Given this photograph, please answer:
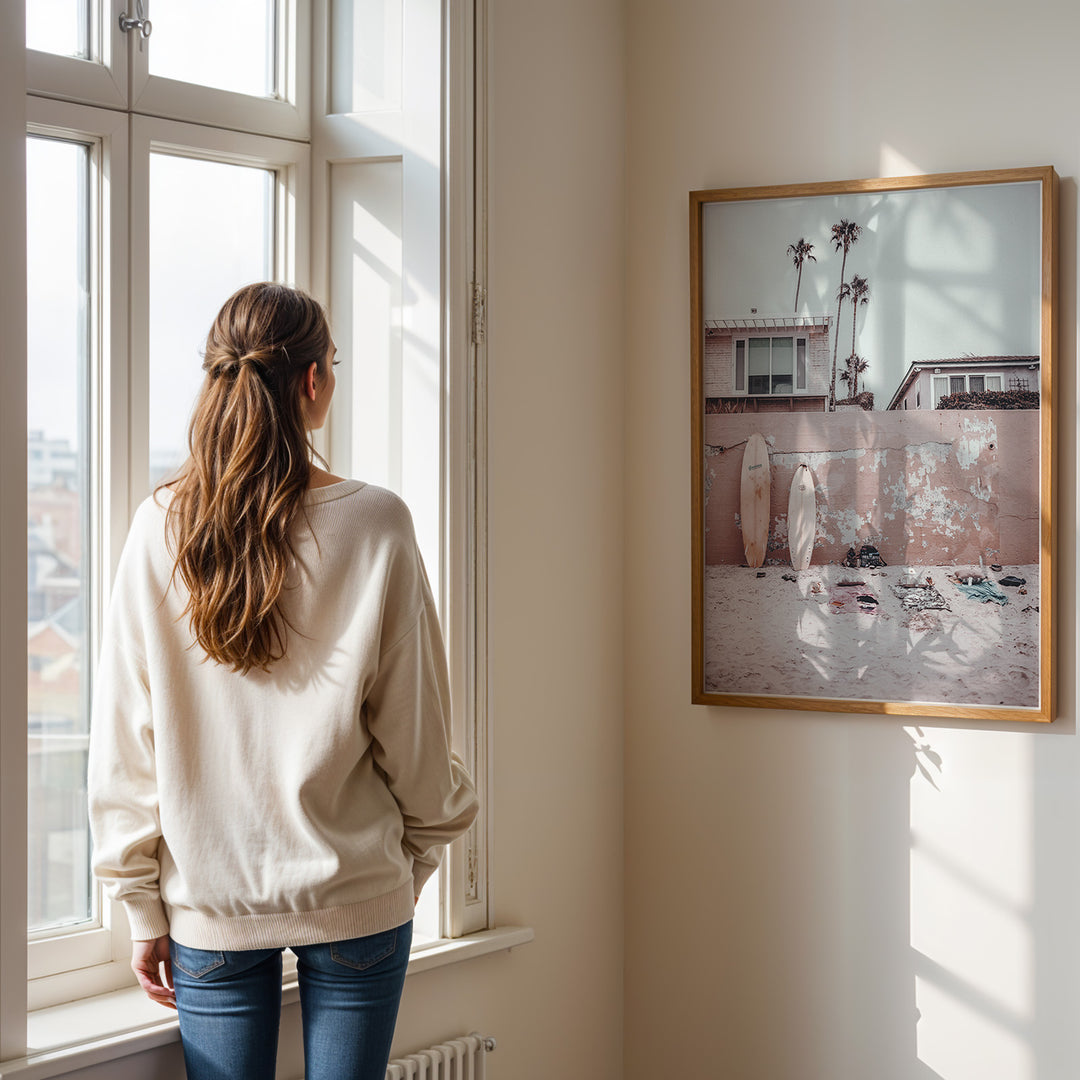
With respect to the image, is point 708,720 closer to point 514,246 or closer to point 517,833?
point 517,833

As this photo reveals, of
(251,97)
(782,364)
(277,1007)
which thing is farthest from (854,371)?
(277,1007)

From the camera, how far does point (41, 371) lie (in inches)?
68.3

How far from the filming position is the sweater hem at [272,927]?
4.73ft

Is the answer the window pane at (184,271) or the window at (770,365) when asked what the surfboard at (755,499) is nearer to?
the window at (770,365)

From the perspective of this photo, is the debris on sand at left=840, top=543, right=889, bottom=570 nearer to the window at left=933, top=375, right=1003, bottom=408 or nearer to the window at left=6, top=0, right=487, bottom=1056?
the window at left=933, top=375, right=1003, bottom=408

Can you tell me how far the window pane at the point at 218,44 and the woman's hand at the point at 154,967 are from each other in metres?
1.33

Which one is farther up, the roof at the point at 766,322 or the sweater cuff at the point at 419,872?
the roof at the point at 766,322

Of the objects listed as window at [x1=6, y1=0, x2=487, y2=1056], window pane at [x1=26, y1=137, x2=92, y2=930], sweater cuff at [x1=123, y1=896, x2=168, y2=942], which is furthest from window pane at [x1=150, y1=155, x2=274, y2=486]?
sweater cuff at [x1=123, y1=896, x2=168, y2=942]

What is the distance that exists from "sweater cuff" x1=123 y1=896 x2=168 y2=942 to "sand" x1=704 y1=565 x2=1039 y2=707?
128 centimetres

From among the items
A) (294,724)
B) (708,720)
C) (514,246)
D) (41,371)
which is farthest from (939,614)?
(41,371)

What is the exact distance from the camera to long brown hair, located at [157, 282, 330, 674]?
1396 mm

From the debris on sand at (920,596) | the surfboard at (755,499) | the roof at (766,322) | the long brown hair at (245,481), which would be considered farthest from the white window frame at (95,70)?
the debris on sand at (920,596)

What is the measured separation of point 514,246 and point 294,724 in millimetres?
1110

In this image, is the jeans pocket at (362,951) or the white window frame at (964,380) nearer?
the jeans pocket at (362,951)
